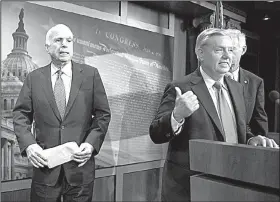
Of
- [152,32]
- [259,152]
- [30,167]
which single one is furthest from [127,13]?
[259,152]

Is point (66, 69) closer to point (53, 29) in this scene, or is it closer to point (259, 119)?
point (53, 29)

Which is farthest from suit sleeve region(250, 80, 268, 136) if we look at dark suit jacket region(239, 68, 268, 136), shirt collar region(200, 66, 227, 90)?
shirt collar region(200, 66, 227, 90)

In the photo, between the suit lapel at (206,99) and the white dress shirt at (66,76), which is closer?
the suit lapel at (206,99)

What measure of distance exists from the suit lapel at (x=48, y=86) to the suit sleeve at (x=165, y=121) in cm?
37

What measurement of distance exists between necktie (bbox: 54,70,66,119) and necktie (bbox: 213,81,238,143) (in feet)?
1.57

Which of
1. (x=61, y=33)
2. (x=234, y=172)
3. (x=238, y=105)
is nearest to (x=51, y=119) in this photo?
(x=61, y=33)

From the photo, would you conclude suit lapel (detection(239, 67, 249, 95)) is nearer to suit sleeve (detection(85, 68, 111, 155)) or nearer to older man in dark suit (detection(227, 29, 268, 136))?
older man in dark suit (detection(227, 29, 268, 136))

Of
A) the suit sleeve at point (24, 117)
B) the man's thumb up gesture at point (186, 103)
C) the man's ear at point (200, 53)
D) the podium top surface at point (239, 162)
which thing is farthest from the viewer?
the suit sleeve at point (24, 117)

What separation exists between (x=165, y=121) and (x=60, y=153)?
16.7 inches

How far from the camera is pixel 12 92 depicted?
0.98 m

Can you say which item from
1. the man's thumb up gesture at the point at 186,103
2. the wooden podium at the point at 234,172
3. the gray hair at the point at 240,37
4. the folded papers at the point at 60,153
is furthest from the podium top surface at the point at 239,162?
the folded papers at the point at 60,153

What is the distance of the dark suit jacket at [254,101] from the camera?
0.73 m

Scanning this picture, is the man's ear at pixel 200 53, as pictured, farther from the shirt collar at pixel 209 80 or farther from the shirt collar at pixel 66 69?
the shirt collar at pixel 66 69

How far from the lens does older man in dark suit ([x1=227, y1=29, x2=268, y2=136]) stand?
0.73m
